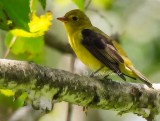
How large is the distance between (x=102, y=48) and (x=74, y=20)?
2.56ft

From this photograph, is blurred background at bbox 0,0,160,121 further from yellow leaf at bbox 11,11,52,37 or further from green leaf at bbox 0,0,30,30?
green leaf at bbox 0,0,30,30

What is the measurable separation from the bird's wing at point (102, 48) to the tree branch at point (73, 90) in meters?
0.64

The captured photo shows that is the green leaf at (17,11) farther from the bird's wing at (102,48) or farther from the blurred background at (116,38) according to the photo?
the blurred background at (116,38)

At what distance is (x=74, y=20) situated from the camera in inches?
217

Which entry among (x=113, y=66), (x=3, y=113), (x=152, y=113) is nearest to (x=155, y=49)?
(x=3, y=113)

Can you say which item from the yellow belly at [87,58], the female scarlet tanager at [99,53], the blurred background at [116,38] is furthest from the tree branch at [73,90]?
the blurred background at [116,38]

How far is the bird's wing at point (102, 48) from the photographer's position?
182 inches

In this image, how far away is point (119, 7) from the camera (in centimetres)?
811

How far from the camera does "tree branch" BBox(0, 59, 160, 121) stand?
302 centimetres

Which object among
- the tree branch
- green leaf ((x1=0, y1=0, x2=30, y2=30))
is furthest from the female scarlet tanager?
green leaf ((x1=0, y1=0, x2=30, y2=30))

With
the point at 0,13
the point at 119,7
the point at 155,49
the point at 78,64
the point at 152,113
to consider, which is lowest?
the point at 152,113

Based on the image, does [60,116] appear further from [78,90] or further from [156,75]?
[78,90]

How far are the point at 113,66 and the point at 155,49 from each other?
2.91m

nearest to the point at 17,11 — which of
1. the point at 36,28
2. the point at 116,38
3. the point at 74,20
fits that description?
the point at 36,28
